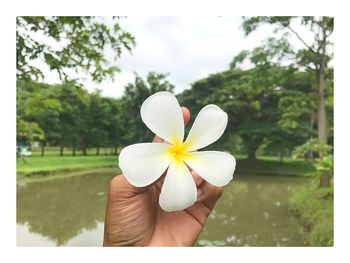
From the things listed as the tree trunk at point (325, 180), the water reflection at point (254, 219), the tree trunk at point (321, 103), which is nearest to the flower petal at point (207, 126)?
the water reflection at point (254, 219)

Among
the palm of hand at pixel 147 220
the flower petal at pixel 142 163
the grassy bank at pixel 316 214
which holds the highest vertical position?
the flower petal at pixel 142 163

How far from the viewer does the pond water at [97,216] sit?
8.75 ft

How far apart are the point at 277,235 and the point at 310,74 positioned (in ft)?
6.42

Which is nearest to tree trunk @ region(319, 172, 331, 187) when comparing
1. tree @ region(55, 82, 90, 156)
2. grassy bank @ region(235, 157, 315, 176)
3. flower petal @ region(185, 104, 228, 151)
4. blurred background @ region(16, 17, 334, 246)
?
blurred background @ region(16, 17, 334, 246)

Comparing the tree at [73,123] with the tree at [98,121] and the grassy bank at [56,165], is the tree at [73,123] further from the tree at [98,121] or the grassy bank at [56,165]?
the grassy bank at [56,165]

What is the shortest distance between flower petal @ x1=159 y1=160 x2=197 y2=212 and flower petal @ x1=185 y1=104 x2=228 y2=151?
26 millimetres

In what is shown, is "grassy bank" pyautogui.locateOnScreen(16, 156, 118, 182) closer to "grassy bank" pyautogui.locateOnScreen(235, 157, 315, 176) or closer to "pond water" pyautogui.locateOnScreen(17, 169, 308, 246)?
"pond water" pyautogui.locateOnScreen(17, 169, 308, 246)

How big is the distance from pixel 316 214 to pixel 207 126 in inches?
93.6

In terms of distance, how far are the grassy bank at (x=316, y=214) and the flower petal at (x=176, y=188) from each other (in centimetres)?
183

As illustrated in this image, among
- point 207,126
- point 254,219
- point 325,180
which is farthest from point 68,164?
point 207,126

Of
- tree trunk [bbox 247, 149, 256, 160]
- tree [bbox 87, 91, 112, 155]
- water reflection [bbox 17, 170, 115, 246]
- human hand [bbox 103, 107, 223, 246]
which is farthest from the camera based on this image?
tree trunk [bbox 247, 149, 256, 160]

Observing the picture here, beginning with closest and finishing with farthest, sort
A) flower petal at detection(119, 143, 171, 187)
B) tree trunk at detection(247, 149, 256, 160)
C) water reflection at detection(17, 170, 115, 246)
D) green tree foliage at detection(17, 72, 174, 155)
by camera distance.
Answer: flower petal at detection(119, 143, 171, 187)
water reflection at detection(17, 170, 115, 246)
green tree foliage at detection(17, 72, 174, 155)
tree trunk at detection(247, 149, 256, 160)

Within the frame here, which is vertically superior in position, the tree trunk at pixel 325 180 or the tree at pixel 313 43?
the tree at pixel 313 43

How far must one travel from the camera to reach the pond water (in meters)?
2.67
